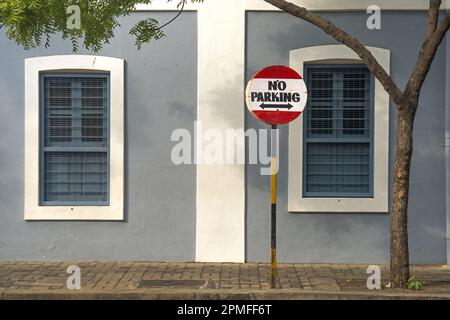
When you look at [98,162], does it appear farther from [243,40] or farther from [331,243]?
[331,243]

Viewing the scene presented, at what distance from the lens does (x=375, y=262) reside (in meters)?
12.4

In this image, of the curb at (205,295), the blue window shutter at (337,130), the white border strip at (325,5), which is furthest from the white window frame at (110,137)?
the blue window shutter at (337,130)

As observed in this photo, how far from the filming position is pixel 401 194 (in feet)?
33.6

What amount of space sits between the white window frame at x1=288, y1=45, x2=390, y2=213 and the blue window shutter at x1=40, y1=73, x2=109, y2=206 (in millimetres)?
3104

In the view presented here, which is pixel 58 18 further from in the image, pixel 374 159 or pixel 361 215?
pixel 361 215

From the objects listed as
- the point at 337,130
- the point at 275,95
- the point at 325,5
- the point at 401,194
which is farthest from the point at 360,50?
the point at 337,130

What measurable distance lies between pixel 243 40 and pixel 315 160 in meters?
2.32

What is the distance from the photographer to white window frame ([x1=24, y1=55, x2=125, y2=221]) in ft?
40.8

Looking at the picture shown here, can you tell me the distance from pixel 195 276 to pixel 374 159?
3.56m

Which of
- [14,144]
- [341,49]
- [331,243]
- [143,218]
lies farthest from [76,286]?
[341,49]

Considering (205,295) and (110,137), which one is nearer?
(205,295)

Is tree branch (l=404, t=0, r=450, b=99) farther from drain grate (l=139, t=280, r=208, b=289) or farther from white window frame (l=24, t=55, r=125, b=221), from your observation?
white window frame (l=24, t=55, r=125, b=221)

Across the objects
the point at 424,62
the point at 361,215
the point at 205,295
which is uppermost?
the point at 424,62

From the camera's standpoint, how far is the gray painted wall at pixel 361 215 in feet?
40.8
